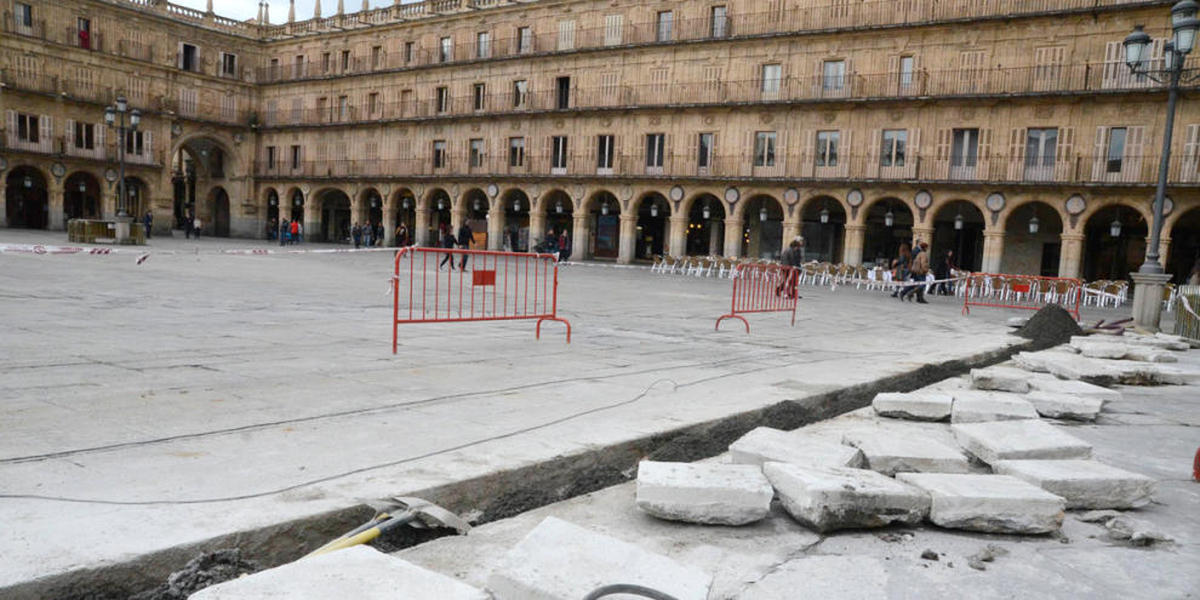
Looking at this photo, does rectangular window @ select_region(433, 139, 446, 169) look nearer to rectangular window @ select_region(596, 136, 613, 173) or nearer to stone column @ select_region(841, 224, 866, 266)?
rectangular window @ select_region(596, 136, 613, 173)

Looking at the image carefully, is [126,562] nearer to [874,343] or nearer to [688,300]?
[874,343]

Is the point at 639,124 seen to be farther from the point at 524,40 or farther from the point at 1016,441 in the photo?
the point at 1016,441

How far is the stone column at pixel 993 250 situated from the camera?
2664 centimetres

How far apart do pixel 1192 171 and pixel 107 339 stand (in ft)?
93.1

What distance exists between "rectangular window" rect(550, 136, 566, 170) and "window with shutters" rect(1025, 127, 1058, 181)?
62.3 feet

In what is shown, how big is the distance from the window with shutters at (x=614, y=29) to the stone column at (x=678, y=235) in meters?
8.40

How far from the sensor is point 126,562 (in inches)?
86.3

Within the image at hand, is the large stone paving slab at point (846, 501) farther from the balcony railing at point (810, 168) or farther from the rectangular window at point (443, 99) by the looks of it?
the rectangular window at point (443, 99)

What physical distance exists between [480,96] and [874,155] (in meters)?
19.8

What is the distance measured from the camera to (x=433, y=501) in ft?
9.61

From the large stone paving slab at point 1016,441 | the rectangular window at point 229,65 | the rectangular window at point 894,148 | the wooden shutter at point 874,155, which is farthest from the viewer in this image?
the rectangular window at point 229,65

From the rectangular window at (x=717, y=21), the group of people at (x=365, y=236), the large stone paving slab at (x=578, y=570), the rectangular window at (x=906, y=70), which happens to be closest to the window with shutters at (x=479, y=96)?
the group of people at (x=365, y=236)

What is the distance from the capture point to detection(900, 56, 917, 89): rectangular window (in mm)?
28250

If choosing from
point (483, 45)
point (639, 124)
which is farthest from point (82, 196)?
point (639, 124)
